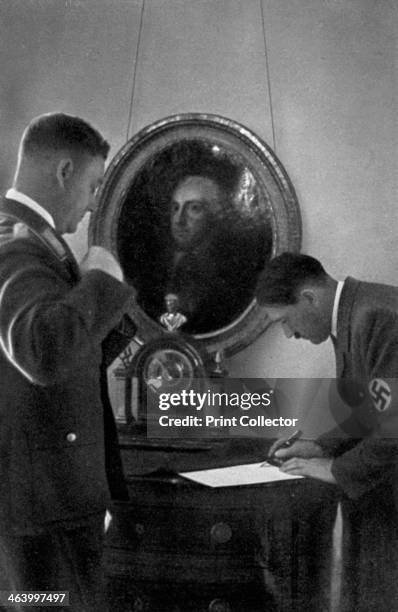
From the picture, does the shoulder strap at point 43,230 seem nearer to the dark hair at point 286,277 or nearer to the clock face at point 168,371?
the clock face at point 168,371

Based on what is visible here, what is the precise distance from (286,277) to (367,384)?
0.31 meters

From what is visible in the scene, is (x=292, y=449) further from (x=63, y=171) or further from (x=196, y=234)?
(x=63, y=171)

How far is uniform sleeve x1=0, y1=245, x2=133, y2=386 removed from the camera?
1.81 metres

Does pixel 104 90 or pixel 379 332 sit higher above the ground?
pixel 104 90

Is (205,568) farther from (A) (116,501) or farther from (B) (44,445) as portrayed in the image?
(B) (44,445)

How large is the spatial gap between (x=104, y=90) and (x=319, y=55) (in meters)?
0.52

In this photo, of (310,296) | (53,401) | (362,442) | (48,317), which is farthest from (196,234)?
(362,442)

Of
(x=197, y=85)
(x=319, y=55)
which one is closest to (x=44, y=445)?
(x=197, y=85)

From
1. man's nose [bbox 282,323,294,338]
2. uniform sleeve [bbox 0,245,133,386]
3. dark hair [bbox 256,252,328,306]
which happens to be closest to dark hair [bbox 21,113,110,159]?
uniform sleeve [bbox 0,245,133,386]

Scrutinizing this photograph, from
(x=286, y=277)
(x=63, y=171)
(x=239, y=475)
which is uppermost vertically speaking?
→ (x=63, y=171)

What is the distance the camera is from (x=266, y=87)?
1919 millimetres

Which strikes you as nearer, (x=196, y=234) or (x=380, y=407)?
(x=380, y=407)

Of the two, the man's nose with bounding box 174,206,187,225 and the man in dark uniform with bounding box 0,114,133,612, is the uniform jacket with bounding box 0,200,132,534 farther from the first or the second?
the man's nose with bounding box 174,206,187,225

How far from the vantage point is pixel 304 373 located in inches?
74.4
